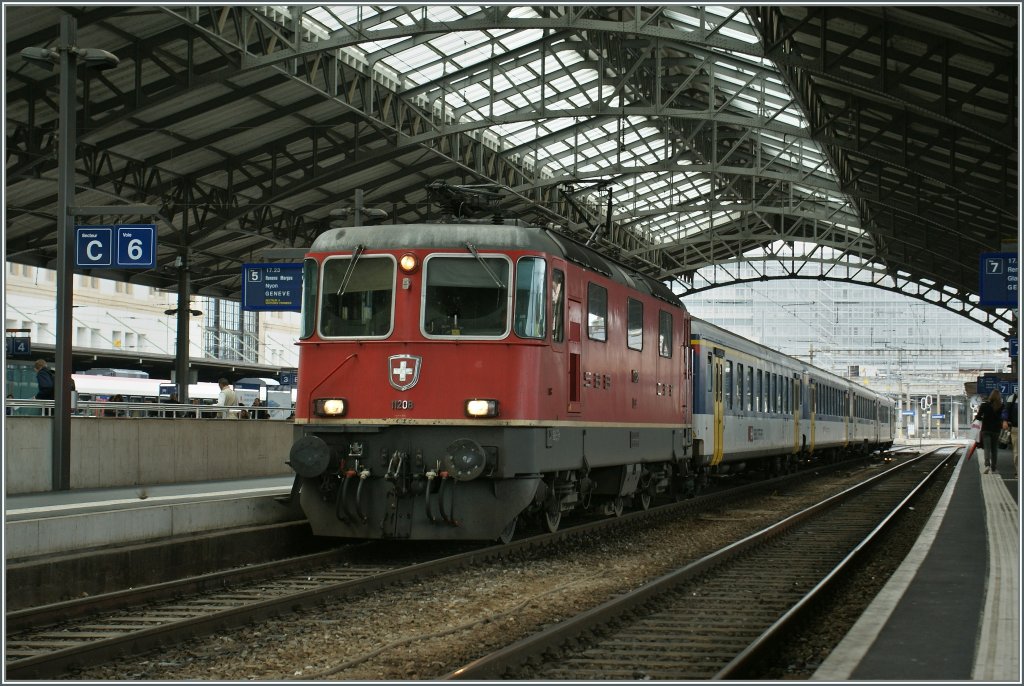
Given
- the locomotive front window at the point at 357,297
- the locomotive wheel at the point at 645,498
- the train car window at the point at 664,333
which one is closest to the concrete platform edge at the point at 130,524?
Result: the locomotive front window at the point at 357,297

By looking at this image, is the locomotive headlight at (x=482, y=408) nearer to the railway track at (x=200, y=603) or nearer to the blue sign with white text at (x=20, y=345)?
the railway track at (x=200, y=603)

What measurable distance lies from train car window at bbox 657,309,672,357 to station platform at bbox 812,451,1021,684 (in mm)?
4517

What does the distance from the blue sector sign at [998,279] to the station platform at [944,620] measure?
6.70 metres

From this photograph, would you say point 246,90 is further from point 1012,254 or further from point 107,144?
point 1012,254

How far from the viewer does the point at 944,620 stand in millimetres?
8031

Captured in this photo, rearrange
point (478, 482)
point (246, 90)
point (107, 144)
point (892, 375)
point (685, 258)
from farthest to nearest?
point (892, 375), point (685, 258), point (107, 144), point (246, 90), point (478, 482)

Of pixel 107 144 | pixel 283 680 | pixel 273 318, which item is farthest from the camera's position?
pixel 273 318

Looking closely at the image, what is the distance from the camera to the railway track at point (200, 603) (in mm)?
7625

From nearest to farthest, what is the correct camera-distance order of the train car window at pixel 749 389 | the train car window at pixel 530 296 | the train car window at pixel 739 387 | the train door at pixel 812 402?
1. the train car window at pixel 530 296
2. the train car window at pixel 739 387
3. the train car window at pixel 749 389
4. the train door at pixel 812 402

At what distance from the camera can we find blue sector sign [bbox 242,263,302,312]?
2566 centimetres

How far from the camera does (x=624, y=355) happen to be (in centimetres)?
1477

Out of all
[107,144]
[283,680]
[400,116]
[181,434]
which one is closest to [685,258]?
[400,116]

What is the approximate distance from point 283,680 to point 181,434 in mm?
13000

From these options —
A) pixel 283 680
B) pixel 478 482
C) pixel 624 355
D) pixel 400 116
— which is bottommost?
pixel 283 680
